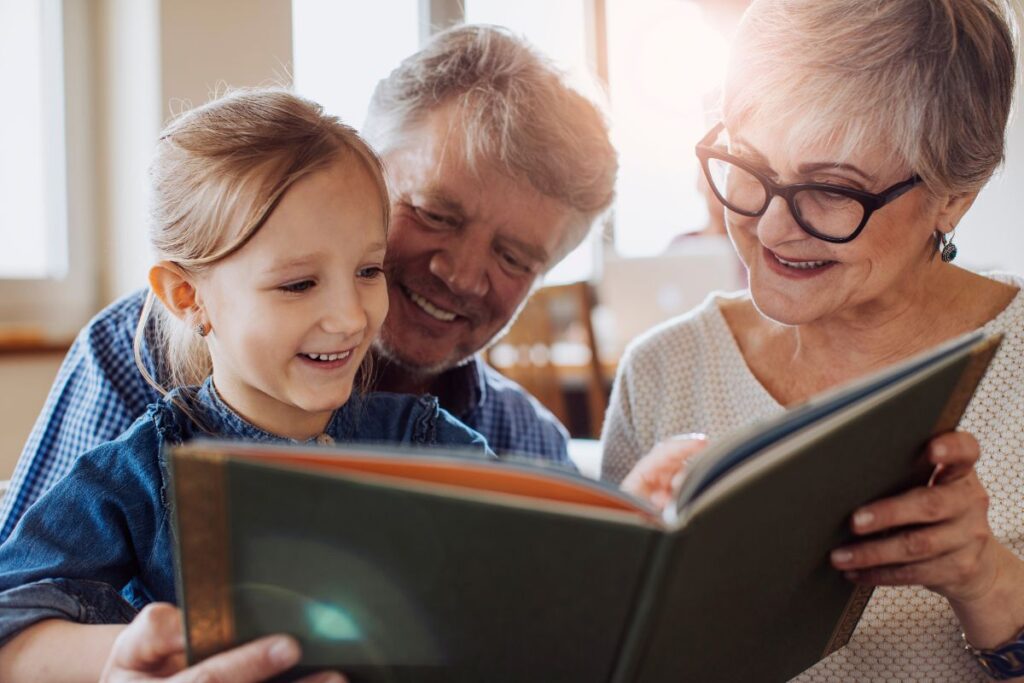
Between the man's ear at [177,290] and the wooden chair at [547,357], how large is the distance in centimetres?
238

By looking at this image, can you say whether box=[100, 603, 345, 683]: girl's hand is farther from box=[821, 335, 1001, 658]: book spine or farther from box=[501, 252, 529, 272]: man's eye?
box=[501, 252, 529, 272]: man's eye

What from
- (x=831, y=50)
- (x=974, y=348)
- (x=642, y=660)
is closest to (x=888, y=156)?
(x=831, y=50)

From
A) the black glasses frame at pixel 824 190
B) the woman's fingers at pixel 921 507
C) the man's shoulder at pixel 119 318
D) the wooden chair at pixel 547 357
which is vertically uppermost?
the black glasses frame at pixel 824 190

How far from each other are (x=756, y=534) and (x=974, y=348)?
0.26 meters

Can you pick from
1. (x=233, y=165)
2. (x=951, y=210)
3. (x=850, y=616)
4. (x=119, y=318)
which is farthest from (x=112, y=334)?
(x=951, y=210)

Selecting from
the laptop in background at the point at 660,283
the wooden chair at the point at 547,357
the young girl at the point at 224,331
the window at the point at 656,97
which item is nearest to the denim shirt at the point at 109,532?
the young girl at the point at 224,331

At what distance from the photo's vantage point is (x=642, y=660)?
27.3 inches

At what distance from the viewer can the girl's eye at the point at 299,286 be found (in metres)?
1.06

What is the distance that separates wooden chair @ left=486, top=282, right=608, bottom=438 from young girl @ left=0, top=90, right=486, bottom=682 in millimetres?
2379

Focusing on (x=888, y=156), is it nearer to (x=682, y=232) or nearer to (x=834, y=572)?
(x=834, y=572)

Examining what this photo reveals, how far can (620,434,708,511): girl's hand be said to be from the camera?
3.20ft

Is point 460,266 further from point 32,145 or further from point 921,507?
point 32,145

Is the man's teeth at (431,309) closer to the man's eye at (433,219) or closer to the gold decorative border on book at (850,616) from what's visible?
the man's eye at (433,219)

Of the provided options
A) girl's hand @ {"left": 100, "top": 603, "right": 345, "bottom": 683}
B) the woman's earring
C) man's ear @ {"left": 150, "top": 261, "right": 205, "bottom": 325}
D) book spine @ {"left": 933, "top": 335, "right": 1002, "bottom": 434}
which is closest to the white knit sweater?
the woman's earring
